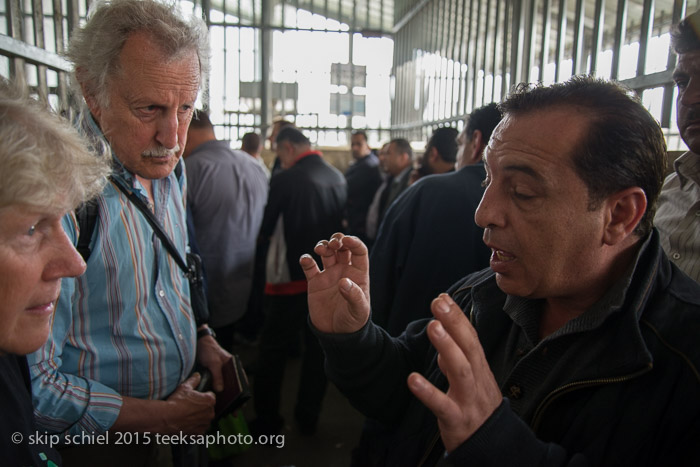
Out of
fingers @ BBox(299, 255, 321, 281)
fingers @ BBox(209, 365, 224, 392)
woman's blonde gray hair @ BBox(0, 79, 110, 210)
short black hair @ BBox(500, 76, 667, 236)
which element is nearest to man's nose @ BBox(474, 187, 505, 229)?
short black hair @ BBox(500, 76, 667, 236)

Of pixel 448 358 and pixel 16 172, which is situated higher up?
pixel 16 172

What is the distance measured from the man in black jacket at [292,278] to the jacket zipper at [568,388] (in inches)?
95.8

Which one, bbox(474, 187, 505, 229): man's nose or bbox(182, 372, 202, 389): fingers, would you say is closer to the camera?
bbox(474, 187, 505, 229): man's nose

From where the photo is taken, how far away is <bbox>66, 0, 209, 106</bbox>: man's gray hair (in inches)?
54.4

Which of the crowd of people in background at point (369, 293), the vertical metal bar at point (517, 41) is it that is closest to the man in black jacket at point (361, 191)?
the vertical metal bar at point (517, 41)

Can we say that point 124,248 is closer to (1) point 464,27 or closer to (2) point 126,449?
(2) point 126,449

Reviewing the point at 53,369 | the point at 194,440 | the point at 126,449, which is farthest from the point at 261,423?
the point at 53,369

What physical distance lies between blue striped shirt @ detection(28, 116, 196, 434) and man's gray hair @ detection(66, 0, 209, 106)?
0.27 m

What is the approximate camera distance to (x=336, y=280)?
1.31 m

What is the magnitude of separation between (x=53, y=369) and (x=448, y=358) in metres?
1.01

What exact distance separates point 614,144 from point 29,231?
1.18 m

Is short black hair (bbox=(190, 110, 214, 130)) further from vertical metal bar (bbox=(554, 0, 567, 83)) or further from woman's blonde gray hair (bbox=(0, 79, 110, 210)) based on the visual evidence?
woman's blonde gray hair (bbox=(0, 79, 110, 210))

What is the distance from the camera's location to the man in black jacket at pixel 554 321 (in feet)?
2.86

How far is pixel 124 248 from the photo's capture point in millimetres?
1374
